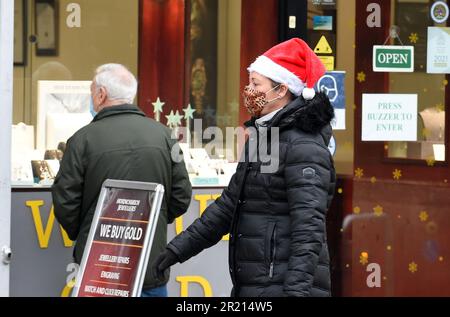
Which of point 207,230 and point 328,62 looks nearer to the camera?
point 207,230

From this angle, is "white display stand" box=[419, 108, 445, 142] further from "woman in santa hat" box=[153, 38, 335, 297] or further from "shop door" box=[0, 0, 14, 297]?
"shop door" box=[0, 0, 14, 297]

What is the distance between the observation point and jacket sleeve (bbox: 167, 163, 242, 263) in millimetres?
4730

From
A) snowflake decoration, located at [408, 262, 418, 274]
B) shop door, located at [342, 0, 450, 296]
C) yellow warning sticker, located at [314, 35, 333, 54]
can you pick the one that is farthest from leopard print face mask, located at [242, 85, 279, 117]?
snowflake decoration, located at [408, 262, 418, 274]

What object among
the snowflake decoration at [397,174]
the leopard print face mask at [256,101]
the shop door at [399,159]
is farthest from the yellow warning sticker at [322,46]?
the leopard print face mask at [256,101]

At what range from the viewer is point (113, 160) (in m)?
5.41

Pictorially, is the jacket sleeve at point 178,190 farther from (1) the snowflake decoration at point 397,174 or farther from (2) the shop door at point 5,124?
(1) the snowflake decoration at point 397,174

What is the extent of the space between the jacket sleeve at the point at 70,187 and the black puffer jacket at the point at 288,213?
110 cm

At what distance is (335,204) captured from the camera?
7195 millimetres

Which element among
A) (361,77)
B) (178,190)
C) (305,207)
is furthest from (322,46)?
(305,207)

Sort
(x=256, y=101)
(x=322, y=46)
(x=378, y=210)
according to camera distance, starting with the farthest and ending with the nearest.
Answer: (x=378, y=210) < (x=322, y=46) < (x=256, y=101)

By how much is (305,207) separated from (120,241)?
34.1 inches

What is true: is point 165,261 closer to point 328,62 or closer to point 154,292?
point 154,292

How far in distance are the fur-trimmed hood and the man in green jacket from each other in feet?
3.67

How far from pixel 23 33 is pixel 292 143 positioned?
2.77m
